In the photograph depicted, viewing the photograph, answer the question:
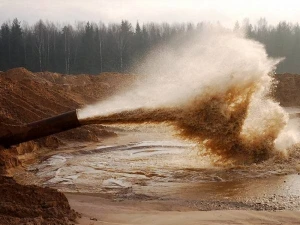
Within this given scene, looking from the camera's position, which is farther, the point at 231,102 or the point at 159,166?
the point at 159,166

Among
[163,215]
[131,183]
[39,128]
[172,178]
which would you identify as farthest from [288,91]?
[163,215]

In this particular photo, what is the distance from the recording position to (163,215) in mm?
6684

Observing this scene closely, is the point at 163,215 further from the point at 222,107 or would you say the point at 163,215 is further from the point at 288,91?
the point at 288,91

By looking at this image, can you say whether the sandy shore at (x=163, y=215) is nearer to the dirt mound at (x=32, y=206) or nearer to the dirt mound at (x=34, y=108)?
the dirt mound at (x=32, y=206)

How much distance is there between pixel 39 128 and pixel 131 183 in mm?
2379

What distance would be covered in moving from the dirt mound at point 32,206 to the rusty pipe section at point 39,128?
222 cm

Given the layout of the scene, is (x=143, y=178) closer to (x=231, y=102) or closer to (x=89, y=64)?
(x=231, y=102)

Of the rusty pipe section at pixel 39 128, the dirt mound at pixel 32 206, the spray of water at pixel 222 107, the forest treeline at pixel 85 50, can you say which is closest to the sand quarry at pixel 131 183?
the dirt mound at pixel 32 206

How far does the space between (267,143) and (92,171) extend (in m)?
4.57

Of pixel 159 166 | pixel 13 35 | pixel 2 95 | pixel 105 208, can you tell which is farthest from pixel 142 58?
pixel 105 208

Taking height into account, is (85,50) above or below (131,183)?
above

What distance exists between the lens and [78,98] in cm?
2630

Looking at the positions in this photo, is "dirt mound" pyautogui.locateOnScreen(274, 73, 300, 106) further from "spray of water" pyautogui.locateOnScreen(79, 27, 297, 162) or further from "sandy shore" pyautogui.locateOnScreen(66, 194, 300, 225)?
"sandy shore" pyautogui.locateOnScreen(66, 194, 300, 225)

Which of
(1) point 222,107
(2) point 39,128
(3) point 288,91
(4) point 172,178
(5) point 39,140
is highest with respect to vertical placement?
(3) point 288,91
